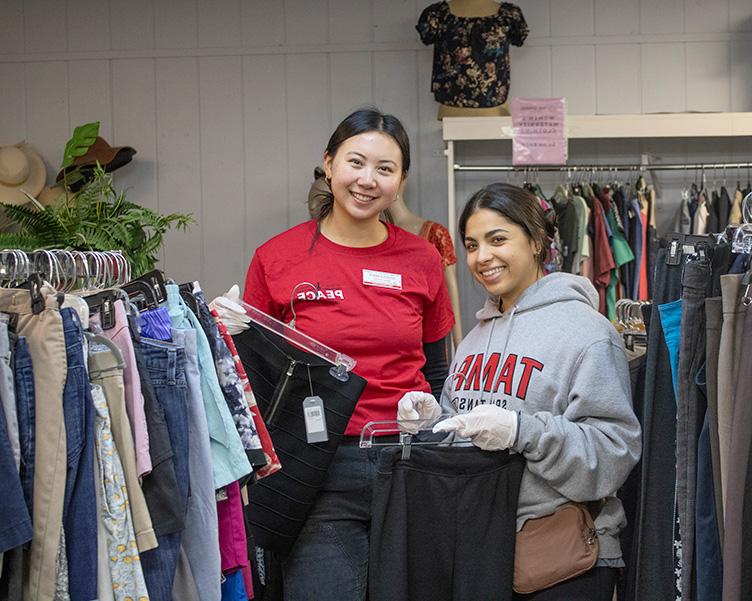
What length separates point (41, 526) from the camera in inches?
62.2

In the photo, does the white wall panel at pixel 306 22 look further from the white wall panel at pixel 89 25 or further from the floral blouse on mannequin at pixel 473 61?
the white wall panel at pixel 89 25

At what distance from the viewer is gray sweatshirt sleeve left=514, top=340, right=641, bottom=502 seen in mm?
1988

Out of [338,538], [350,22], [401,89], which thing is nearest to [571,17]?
[401,89]

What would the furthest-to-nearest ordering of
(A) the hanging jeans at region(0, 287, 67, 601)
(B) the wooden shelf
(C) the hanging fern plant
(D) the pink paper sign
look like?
(B) the wooden shelf < (D) the pink paper sign < (C) the hanging fern plant < (A) the hanging jeans at region(0, 287, 67, 601)

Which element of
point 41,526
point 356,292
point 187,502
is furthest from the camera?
point 356,292

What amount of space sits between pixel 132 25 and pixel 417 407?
343 cm

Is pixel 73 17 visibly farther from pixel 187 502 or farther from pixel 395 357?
pixel 187 502

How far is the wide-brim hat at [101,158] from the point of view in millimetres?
4629

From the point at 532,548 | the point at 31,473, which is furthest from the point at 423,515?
the point at 31,473

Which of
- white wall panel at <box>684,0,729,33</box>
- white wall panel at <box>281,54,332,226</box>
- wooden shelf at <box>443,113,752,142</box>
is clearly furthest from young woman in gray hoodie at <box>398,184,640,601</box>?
white wall panel at <box>684,0,729,33</box>

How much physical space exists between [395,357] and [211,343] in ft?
1.88

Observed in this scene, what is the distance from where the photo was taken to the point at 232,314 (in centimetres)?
225

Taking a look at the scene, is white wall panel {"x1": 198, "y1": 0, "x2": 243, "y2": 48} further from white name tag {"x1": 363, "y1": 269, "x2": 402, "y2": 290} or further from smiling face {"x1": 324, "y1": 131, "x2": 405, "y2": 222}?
white name tag {"x1": 363, "y1": 269, "x2": 402, "y2": 290}

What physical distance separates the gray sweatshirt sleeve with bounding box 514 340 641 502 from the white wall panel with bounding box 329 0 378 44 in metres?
3.22
